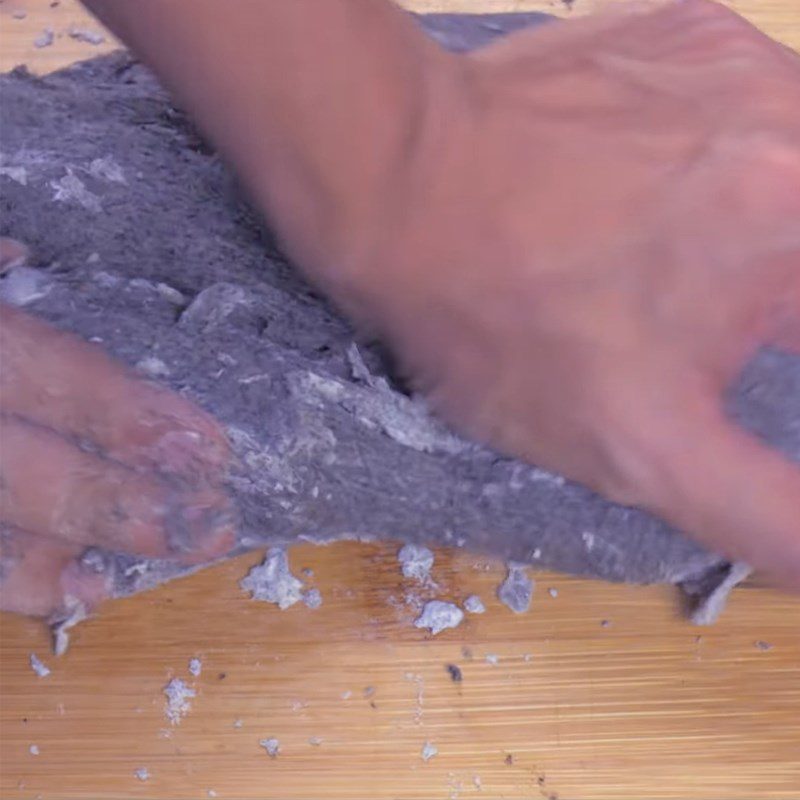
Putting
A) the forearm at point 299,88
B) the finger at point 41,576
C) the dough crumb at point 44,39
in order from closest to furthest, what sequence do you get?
1. the forearm at point 299,88
2. the finger at point 41,576
3. the dough crumb at point 44,39

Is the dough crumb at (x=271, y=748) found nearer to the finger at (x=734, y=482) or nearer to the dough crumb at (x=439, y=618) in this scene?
the dough crumb at (x=439, y=618)

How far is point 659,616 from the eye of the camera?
883 mm

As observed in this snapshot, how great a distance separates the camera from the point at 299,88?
612 mm

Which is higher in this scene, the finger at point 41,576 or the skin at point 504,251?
the skin at point 504,251

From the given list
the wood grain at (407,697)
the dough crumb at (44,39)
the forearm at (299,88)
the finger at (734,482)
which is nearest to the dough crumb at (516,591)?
the wood grain at (407,697)

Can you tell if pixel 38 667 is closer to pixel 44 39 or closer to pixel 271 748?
pixel 271 748

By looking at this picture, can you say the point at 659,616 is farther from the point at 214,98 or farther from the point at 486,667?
the point at 214,98

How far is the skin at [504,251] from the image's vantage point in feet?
2.04

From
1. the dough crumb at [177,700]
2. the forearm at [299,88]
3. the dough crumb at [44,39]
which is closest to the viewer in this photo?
the forearm at [299,88]

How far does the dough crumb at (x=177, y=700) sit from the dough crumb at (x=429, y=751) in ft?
0.61

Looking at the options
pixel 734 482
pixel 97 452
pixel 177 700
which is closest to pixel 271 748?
pixel 177 700

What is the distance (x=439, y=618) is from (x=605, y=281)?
1.14 ft

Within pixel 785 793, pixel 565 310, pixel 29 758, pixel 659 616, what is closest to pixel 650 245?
pixel 565 310

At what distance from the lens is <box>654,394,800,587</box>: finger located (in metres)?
0.64
